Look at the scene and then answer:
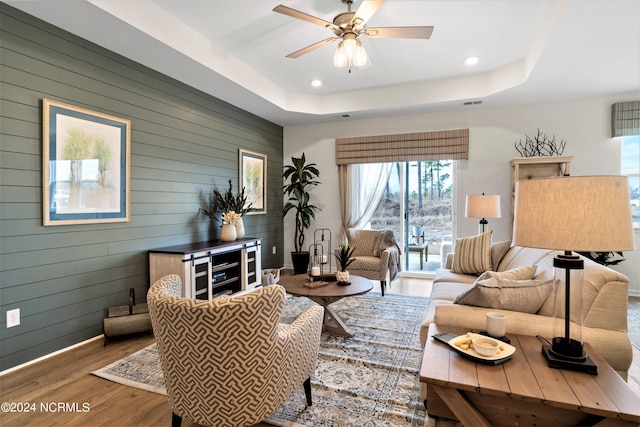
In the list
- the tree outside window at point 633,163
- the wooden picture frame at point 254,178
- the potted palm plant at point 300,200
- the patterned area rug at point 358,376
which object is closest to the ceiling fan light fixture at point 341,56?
the patterned area rug at point 358,376

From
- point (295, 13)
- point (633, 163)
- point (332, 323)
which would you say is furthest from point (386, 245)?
point (633, 163)

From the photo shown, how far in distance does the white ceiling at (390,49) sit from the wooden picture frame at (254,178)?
0.73 metres

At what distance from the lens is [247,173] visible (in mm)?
5043

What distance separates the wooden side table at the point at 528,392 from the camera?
3.78ft

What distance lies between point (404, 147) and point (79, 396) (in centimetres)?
482

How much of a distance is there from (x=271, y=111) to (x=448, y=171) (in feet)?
9.67

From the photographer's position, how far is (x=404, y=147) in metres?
5.25

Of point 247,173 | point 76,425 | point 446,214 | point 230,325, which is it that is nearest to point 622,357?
point 230,325

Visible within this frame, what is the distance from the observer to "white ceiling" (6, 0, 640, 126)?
2660mm

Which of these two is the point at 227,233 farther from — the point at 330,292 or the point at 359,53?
the point at 359,53

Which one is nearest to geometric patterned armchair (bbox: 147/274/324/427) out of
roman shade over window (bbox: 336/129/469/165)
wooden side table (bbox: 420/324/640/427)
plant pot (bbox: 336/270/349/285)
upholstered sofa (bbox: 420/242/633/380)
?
wooden side table (bbox: 420/324/640/427)

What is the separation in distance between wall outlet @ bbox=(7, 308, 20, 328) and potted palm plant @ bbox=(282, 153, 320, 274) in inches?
140

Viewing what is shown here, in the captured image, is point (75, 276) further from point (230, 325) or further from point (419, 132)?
point (419, 132)

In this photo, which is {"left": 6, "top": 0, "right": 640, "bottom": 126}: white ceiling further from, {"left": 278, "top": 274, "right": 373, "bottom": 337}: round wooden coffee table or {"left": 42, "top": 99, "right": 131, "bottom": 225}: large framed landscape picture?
{"left": 278, "top": 274, "right": 373, "bottom": 337}: round wooden coffee table
